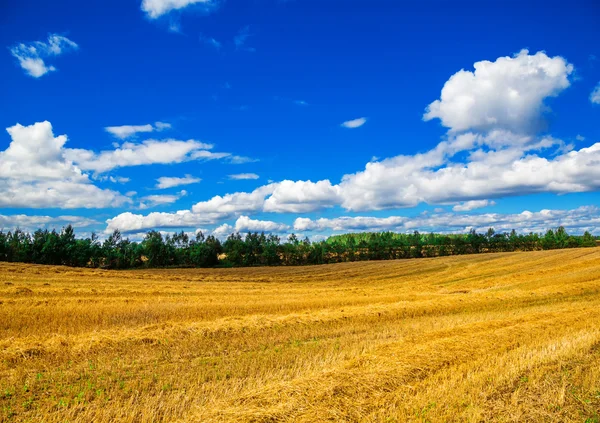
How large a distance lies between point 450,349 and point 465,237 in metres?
132

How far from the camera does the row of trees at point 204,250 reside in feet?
313

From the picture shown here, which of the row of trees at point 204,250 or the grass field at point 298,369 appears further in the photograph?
the row of trees at point 204,250

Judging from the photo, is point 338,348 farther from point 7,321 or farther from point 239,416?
point 7,321

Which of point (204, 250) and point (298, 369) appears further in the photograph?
point (204, 250)

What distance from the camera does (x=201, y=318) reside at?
608 inches

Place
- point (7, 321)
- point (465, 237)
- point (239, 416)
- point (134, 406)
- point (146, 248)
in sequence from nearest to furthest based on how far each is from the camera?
point (239, 416)
point (134, 406)
point (7, 321)
point (146, 248)
point (465, 237)

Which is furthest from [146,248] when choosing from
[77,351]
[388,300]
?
[77,351]

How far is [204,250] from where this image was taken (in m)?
104

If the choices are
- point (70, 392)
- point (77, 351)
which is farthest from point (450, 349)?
point (77, 351)

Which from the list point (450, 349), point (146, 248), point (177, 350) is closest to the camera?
point (450, 349)

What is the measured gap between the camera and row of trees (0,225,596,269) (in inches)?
3760

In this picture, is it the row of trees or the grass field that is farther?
the row of trees

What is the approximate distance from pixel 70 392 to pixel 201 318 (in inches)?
334

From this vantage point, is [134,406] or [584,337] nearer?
[134,406]
